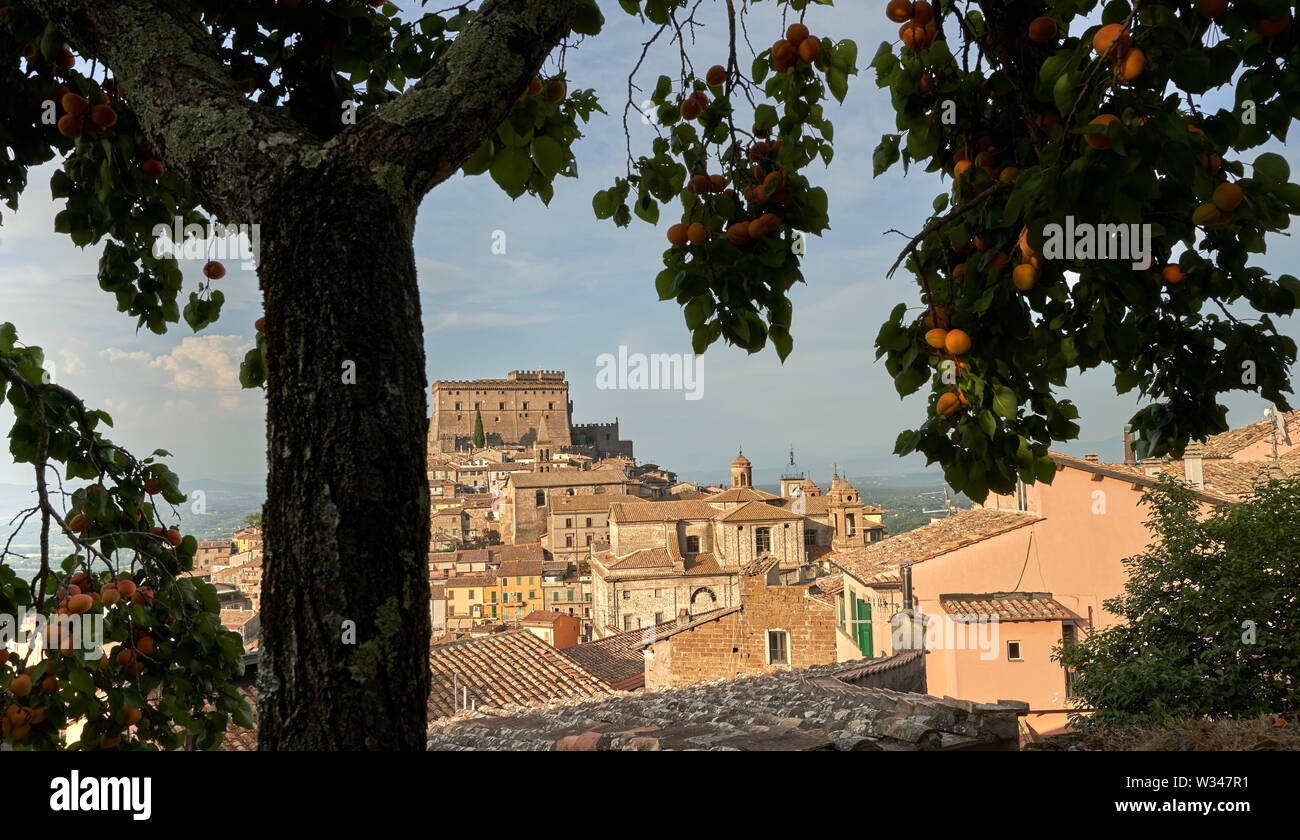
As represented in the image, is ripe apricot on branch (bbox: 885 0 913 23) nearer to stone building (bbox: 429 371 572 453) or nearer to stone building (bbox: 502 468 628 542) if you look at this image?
stone building (bbox: 502 468 628 542)

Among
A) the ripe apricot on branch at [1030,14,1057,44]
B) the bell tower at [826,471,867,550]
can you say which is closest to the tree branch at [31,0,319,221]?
the ripe apricot on branch at [1030,14,1057,44]

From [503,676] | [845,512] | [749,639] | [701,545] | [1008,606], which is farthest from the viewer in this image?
[845,512]

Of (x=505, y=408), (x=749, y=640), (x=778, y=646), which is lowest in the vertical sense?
(x=778, y=646)

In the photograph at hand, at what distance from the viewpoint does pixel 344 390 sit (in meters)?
1.19

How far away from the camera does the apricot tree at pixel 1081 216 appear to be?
1371mm

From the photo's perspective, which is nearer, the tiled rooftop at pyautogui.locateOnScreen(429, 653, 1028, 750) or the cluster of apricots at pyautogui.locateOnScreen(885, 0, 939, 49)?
the cluster of apricots at pyautogui.locateOnScreen(885, 0, 939, 49)

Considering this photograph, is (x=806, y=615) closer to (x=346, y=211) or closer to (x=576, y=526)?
(x=346, y=211)

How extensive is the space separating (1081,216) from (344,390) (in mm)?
1256

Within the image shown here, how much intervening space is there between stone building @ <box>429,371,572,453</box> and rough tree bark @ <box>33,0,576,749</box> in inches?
3126

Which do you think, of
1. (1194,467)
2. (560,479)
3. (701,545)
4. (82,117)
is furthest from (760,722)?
(560,479)

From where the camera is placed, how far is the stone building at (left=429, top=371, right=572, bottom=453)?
266ft

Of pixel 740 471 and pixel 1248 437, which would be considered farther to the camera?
pixel 740 471
